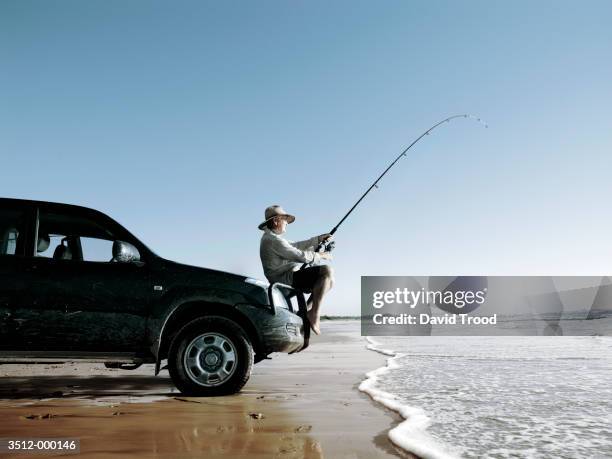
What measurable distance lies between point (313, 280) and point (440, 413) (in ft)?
8.98

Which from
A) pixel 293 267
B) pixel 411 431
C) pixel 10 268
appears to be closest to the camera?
pixel 411 431

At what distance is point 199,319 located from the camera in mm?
6078

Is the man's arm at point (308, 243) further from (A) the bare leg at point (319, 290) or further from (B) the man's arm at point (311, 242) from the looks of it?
(A) the bare leg at point (319, 290)

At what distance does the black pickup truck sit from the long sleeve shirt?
1.03 m

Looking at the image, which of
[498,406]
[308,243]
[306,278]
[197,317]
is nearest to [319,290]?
[306,278]

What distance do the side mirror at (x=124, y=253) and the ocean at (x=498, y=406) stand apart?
8.21 ft

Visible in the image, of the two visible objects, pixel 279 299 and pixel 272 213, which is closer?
pixel 279 299

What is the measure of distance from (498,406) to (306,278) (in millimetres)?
2742

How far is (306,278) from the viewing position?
24.5 ft

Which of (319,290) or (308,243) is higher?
(308,243)

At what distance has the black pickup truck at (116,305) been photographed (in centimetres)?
577

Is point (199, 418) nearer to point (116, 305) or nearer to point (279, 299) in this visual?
point (116, 305)

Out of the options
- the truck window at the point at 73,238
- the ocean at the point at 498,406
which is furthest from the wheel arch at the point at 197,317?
the ocean at the point at 498,406

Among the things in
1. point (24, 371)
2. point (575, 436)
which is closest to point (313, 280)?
point (575, 436)
